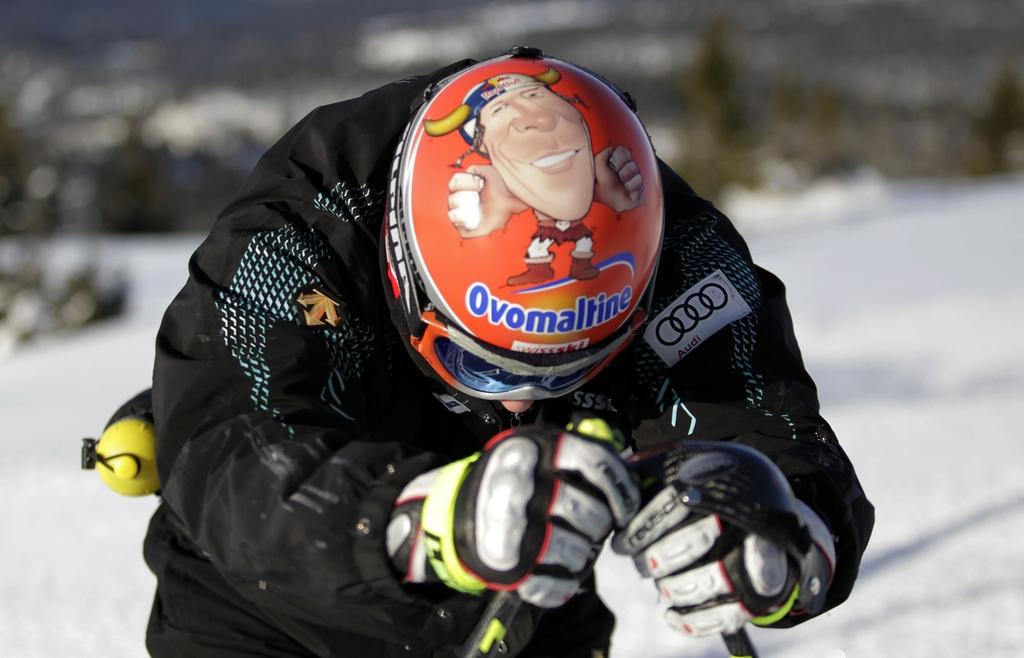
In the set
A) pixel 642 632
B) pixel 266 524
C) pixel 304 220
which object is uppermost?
pixel 304 220

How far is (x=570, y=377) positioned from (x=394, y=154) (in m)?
0.58

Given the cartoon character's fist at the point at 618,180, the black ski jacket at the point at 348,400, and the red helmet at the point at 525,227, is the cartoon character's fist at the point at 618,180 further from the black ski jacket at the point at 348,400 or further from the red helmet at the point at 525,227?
the black ski jacket at the point at 348,400

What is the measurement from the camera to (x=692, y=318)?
2162 mm

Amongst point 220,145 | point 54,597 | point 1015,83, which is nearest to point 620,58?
point 220,145

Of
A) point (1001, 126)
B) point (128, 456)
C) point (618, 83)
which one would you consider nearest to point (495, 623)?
point (128, 456)

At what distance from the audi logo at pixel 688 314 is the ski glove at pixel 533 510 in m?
0.69

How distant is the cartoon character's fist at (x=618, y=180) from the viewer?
1.88 metres

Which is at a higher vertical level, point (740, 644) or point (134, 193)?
point (740, 644)

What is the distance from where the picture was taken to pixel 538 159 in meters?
1.85

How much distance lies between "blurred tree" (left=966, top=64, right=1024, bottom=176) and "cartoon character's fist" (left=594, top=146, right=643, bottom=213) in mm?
46394

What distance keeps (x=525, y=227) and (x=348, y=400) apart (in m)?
0.46

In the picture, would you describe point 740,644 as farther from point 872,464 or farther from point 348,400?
point 872,464

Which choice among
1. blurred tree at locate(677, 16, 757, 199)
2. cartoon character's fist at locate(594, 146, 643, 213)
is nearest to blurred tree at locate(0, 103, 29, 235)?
blurred tree at locate(677, 16, 757, 199)

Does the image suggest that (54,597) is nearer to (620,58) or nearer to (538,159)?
(538,159)
